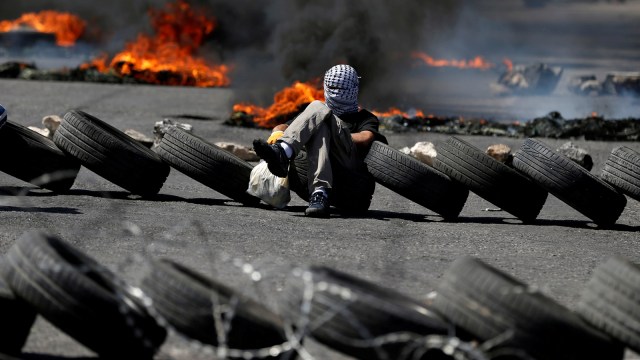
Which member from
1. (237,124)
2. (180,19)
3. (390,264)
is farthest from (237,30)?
(390,264)

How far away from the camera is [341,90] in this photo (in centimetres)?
1113

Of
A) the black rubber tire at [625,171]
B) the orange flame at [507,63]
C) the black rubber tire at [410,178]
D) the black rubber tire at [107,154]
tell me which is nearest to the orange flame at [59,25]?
the orange flame at [507,63]

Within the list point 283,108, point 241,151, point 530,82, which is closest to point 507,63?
point 530,82

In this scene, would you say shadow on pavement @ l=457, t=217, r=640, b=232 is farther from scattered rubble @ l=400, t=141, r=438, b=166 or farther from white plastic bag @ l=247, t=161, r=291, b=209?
scattered rubble @ l=400, t=141, r=438, b=166

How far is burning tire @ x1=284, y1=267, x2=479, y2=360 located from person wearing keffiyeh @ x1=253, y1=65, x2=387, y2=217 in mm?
4742

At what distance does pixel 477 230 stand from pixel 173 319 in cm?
519

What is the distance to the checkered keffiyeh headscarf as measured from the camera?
36.4 ft

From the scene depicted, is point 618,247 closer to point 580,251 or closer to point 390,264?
point 580,251

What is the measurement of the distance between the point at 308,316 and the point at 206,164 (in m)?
5.48

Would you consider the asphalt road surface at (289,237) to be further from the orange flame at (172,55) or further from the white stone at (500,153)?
the orange flame at (172,55)

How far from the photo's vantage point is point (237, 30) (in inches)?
1425

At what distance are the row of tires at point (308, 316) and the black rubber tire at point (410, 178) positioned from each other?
16.0 ft

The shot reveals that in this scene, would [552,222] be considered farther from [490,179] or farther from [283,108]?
[283,108]

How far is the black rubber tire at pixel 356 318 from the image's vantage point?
5414mm
